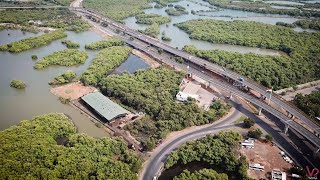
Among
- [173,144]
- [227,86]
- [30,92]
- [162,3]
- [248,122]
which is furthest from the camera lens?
[162,3]

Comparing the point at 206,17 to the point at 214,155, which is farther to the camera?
the point at 206,17

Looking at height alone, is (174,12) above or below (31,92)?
above

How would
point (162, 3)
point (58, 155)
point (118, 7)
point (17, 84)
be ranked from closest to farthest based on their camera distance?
point (58, 155)
point (17, 84)
point (118, 7)
point (162, 3)

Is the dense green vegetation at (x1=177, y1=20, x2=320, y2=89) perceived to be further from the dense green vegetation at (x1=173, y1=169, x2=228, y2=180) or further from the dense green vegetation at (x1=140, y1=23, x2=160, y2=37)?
the dense green vegetation at (x1=173, y1=169, x2=228, y2=180)

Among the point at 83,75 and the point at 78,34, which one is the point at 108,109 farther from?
the point at 78,34

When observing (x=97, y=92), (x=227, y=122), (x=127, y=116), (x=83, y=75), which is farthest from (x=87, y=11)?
(x=227, y=122)

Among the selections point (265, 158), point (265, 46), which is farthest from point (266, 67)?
point (265, 158)

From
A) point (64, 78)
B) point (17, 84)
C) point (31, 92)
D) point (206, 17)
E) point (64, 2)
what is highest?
point (64, 2)

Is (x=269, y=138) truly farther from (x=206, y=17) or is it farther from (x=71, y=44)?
(x=206, y=17)
